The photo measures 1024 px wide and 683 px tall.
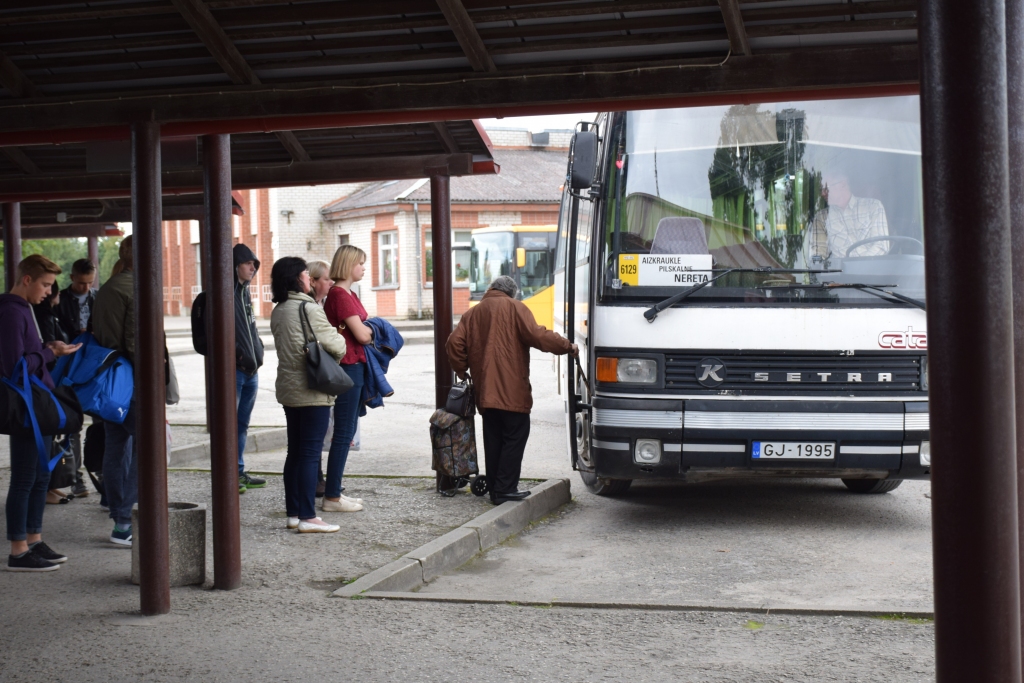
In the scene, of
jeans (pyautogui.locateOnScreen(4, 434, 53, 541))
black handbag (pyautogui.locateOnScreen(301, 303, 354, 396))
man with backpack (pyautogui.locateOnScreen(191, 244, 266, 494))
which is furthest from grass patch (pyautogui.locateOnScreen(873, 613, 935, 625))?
jeans (pyautogui.locateOnScreen(4, 434, 53, 541))

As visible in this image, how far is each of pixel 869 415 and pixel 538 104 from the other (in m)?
3.33

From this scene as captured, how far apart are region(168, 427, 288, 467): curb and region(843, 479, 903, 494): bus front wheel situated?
5.08 meters

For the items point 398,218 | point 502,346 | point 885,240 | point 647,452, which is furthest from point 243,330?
point 398,218

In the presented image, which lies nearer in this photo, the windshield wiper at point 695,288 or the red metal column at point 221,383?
the red metal column at point 221,383

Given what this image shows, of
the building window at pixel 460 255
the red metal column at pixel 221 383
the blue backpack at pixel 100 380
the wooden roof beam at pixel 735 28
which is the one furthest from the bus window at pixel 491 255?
the wooden roof beam at pixel 735 28

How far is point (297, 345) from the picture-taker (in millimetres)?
6836

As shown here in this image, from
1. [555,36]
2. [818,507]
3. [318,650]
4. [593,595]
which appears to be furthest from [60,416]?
[818,507]

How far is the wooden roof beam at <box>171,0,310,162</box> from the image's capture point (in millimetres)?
4914

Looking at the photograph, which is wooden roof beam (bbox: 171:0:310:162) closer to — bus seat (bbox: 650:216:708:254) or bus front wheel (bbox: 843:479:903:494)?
bus seat (bbox: 650:216:708:254)

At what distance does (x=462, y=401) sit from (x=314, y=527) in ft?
5.33

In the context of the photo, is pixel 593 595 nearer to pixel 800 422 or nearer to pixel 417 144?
pixel 800 422

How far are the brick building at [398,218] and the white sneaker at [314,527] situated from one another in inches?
1289

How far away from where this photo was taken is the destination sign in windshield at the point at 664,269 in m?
7.13

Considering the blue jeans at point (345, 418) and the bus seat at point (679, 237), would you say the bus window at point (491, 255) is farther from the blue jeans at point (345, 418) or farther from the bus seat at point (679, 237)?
the bus seat at point (679, 237)
